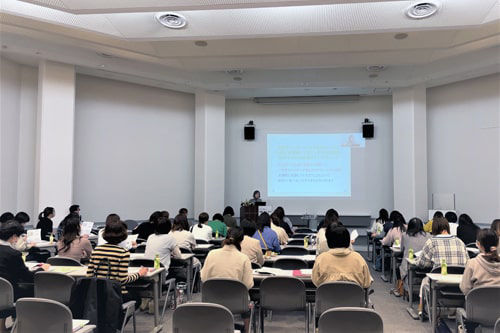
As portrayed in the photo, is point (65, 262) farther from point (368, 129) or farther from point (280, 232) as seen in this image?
point (368, 129)

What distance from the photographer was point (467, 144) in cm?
1002

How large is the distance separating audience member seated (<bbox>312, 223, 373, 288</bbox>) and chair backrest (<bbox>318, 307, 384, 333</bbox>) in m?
1.00

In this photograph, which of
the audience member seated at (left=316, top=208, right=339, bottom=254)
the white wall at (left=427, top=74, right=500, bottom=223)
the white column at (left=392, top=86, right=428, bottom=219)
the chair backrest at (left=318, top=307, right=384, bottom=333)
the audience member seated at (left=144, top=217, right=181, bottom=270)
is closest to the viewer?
the chair backrest at (left=318, top=307, right=384, bottom=333)

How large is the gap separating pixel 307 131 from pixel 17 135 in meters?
7.73

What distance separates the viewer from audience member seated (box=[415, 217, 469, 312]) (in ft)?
14.3

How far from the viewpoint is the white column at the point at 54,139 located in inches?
339

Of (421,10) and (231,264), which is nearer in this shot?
(231,264)

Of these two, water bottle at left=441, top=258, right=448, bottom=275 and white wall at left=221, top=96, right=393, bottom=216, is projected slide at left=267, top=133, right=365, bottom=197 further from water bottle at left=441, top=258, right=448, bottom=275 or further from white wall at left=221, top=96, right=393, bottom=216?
water bottle at left=441, top=258, right=448, bottom=275

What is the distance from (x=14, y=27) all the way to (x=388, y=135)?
964cm

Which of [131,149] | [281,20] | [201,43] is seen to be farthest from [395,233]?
[131,149]

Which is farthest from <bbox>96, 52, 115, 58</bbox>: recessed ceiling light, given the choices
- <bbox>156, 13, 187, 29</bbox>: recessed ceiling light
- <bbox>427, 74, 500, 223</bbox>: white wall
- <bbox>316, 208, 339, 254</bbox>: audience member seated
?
Result: <bbox>427, 74, 500, 223</bbox>: white wall

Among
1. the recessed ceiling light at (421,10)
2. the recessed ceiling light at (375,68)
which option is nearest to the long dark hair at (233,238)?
the recessed ceiling light at (421,10)

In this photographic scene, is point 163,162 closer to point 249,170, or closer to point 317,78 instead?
point 249,170

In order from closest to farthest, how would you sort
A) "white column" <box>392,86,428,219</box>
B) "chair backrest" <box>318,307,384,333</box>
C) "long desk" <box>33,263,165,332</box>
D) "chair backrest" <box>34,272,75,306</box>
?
"chair backrest" <box>318,307,384,333</box>
"chair backrest" <box>34,272,75,306</box>
"long desk" <box>33,263,165,332</box>
"white column" <box>392,86,428,219</box>
